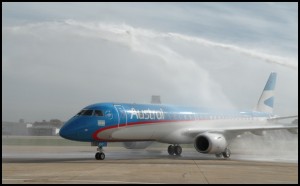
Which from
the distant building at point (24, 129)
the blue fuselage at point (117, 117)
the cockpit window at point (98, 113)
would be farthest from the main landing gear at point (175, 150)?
the distant building at point (24, 129)

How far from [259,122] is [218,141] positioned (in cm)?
1493

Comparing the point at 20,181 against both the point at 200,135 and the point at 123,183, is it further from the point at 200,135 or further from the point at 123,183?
the point at 200,135

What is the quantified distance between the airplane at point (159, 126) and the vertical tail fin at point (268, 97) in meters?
5.27

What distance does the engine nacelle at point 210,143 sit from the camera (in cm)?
3319

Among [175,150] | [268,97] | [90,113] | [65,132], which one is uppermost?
[268,97]

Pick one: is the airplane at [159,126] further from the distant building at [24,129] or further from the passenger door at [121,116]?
the distant building at [24,129]

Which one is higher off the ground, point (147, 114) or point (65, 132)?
point (147, 114)

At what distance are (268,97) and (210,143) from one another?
19.7m

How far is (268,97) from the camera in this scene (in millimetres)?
50938

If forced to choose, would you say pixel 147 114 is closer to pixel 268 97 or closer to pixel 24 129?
pixel 268 97

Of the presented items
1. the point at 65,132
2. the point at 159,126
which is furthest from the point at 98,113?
the point at 159,126

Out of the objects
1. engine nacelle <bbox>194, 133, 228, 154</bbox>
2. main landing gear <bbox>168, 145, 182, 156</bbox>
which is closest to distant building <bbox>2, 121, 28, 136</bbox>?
main landing gear <bbox>168, 145, 182, 156</bbox>

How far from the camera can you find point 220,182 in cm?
1642

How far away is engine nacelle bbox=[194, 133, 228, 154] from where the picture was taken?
3319 cm
